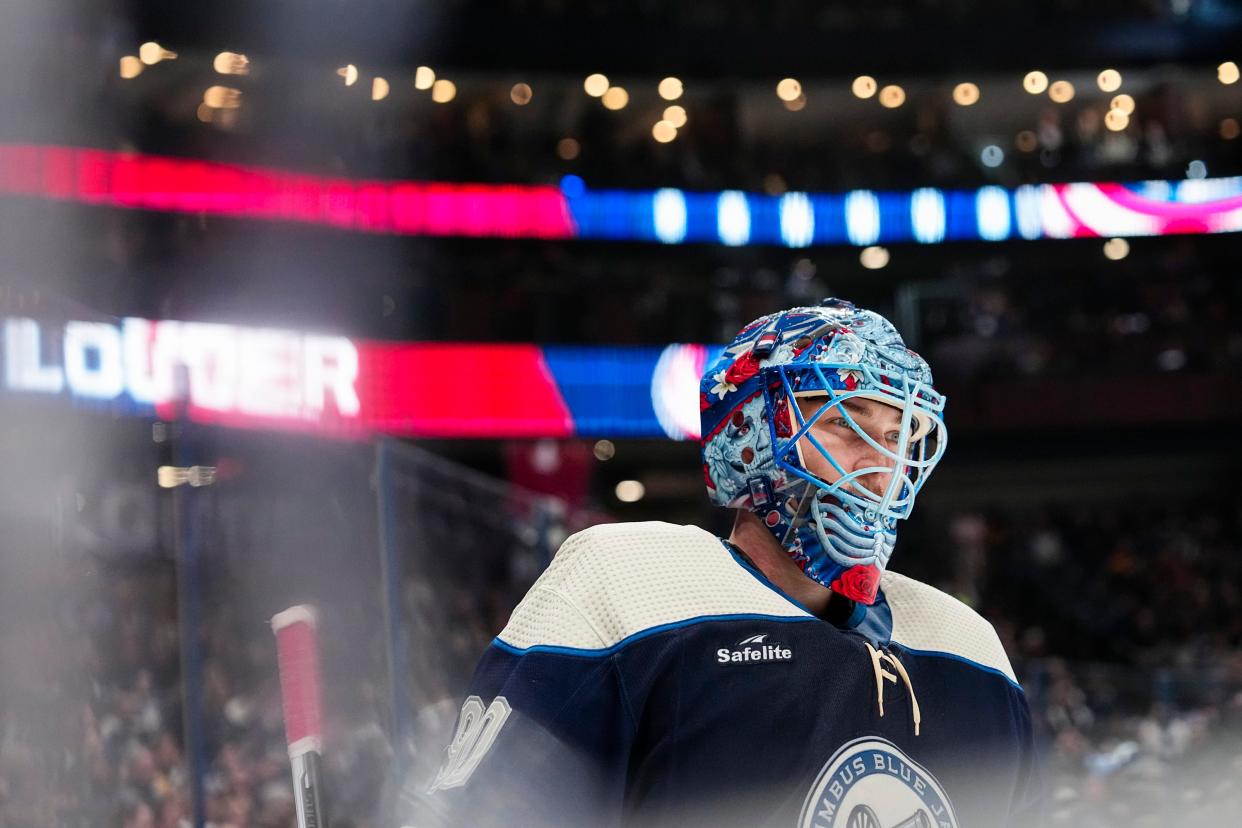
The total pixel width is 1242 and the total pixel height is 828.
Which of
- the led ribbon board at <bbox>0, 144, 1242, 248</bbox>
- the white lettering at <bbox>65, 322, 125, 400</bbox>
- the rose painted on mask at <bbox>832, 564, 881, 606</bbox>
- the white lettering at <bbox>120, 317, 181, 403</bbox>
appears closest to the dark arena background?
the led ribbon board at <bbox>0, 144, 1242, 248</bbox>

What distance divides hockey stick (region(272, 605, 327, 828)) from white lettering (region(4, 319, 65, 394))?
1.01 meters

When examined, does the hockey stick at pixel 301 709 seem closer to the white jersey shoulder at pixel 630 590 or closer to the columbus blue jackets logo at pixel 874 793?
the white jersey shoulder at pixel 630 590

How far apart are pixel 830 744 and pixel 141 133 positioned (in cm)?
1491

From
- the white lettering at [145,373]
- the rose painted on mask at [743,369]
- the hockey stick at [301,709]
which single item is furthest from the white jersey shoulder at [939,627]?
the white lettering at [145,373]

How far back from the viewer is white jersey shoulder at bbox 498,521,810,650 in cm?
171

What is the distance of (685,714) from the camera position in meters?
1.72

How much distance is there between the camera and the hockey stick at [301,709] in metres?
1.79

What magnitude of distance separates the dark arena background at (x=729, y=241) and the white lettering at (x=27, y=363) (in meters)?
2.48

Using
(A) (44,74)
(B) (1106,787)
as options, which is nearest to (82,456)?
(B) (1106,787)

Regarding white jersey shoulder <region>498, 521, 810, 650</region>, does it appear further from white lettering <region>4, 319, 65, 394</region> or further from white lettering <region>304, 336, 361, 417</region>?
white lettering <region>304, 336, 361, 417</region>

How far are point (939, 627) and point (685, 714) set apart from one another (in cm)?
49

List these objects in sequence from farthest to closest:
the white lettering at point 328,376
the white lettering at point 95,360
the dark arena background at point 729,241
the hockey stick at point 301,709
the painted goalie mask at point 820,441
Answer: the dark arena background at point 729,241 < the white lettering at point 328,376 < the white lettering at point 95,360 < the painted goalie mask at point 820,441 < the hockey stick at point 301,709

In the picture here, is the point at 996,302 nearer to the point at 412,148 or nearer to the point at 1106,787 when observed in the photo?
the point at 412,148

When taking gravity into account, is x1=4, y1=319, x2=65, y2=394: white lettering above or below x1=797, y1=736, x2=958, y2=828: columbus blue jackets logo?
above
